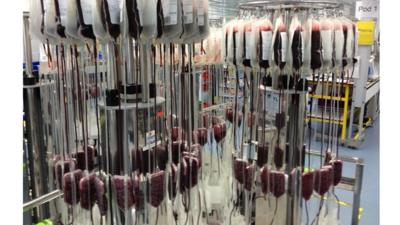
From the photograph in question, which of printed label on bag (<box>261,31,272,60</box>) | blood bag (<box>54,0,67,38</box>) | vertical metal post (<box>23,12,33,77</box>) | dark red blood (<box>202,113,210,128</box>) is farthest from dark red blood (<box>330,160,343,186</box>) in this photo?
vertical metal post (<box>23,12,33,77</box>)

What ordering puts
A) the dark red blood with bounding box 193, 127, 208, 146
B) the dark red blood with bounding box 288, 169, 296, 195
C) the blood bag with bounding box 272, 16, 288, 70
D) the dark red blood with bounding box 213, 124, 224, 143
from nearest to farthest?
the blood bag with bounding box 272, 16, 288, 70, the dark red blood with bounding box 288, 169, 296, 195, the dark red blood with bounding box 193, 127, 208, 146, the dark red blood with bounding box 213, 124, 224, 143

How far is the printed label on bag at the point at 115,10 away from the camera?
1024 mm

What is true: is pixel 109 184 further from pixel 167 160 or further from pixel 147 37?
pixel 147 37

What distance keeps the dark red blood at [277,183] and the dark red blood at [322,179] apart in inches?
5.9

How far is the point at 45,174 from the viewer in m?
2.18

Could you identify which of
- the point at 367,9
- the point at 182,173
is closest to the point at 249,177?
the point at 182,173

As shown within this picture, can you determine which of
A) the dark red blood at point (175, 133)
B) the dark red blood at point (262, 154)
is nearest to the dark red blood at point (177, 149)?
the dark red blood at point (175, 133)

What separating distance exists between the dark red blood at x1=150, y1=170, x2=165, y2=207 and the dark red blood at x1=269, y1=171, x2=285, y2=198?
568 mm

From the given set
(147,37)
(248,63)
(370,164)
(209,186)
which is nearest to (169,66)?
(248,63)

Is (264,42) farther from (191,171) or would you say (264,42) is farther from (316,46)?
(191,171)

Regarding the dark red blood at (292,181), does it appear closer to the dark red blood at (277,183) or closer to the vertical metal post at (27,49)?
the dark red blood at (277,183)

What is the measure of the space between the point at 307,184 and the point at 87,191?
96 centimetres

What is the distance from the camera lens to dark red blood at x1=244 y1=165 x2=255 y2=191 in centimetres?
171

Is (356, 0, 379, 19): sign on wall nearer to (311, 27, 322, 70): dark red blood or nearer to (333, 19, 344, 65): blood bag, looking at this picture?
(333, 19, 344, 65): blood bag
